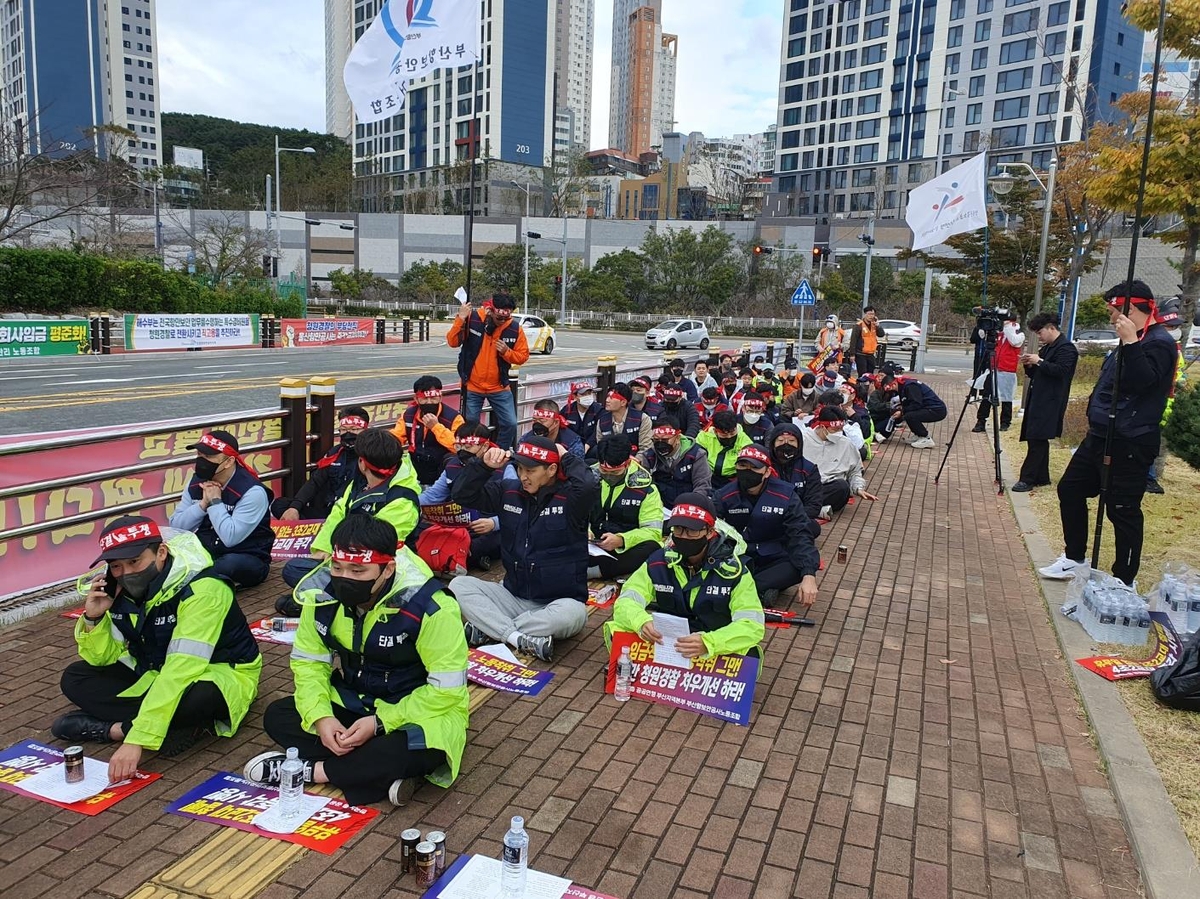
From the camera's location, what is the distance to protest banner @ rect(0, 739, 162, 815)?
3.77 m

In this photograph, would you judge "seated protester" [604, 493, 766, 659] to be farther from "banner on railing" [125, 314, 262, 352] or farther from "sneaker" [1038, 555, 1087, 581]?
"banner on railing" [125, 314, 262, 352]

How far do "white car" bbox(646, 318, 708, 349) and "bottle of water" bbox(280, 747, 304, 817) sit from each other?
3910 centimetres

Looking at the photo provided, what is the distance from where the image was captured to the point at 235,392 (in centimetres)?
1809

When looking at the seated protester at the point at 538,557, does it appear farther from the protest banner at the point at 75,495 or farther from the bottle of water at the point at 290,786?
the protest banner at the point at 75,495

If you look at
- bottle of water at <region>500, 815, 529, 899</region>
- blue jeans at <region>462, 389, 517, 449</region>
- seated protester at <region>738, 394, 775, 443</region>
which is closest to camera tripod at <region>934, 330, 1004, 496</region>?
seated protester at <region>738, 394, 775, 443</region>


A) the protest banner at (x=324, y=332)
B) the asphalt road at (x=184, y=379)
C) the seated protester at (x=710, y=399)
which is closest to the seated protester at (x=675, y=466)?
the seated protester at (x=710, y=399)

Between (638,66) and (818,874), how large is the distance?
192291 mm

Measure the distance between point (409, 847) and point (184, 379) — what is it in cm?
1959

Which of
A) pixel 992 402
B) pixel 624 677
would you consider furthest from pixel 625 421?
pixel 624 677

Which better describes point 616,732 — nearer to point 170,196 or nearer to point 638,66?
point 170,196

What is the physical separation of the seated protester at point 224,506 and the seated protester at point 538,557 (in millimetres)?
1614

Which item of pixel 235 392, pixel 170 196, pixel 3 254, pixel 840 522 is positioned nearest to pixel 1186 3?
pixel 840 522

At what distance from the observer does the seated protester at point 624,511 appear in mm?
6746

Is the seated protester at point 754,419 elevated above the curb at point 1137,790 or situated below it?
above
